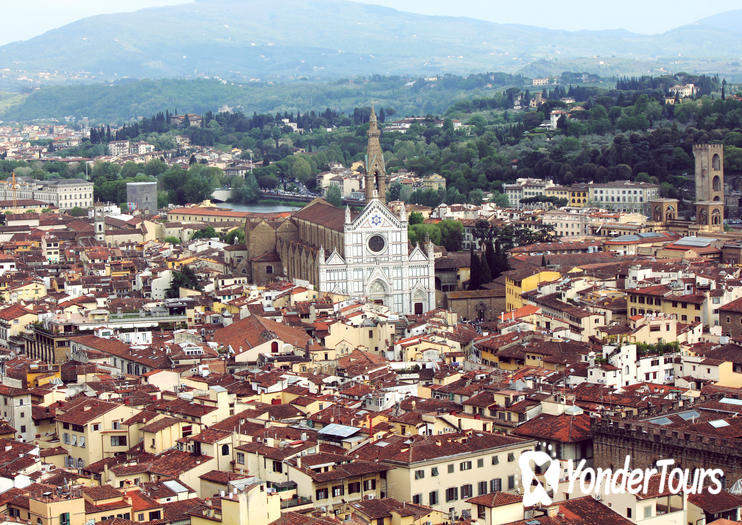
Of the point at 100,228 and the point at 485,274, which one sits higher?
the point at 485,274

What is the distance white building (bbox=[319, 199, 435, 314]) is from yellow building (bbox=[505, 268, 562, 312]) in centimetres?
387

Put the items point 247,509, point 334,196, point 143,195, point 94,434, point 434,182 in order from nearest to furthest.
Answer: point 247,509, point 94,434, point 434,182, point 143,195, point 334,196

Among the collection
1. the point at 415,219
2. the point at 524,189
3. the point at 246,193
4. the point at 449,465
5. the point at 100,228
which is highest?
the point at 449,465

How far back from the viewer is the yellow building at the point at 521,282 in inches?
1898

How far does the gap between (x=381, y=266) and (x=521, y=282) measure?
655cm

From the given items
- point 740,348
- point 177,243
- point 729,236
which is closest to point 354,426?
point 740,348

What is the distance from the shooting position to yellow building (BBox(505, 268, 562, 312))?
4822 centimetres

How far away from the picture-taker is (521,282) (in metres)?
48.5

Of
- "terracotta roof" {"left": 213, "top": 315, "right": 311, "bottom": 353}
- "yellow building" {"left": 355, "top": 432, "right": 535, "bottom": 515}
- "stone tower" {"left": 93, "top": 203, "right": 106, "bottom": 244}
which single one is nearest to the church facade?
"terracotta roof" {"left": 213, "top": 315, "right": 311, "bottom": 353}

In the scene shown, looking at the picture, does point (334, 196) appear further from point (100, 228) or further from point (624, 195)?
point (100, 228)

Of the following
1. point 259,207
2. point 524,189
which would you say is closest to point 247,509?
point 524,189

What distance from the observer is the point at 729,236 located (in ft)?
209

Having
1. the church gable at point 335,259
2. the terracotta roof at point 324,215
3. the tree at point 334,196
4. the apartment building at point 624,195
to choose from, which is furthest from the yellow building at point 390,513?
the tree at point 334,196

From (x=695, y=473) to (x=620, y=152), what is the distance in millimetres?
70169
